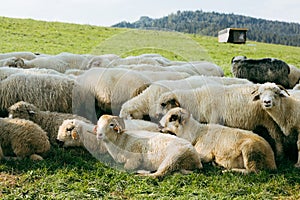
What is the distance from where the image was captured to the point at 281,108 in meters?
6.68

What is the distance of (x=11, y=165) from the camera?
5863 mm

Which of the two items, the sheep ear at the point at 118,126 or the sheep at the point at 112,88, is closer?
the sheep ear at the point at 118,126

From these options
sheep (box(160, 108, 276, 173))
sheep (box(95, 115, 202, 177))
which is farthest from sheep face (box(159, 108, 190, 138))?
sheep (box(95, 115, 202, 177))

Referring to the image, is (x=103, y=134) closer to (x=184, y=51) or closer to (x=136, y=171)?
(x=136, y=171)

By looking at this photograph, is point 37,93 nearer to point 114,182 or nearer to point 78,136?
point 78,136

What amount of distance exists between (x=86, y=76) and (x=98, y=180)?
3706 millimetres

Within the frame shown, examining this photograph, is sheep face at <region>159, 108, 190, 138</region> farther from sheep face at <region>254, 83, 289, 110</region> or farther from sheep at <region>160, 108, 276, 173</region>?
sheep face at <region>254, 83, 289, 110</region>

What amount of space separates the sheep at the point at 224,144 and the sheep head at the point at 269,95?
555mm

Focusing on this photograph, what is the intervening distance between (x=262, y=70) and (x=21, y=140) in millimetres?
8476

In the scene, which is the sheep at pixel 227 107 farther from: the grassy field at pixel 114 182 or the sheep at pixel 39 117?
the sheep at pixel 39 117

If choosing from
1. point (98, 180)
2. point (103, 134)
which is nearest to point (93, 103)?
point (103, 134)

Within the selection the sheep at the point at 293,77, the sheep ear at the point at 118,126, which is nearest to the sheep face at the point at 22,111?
the sheep ear at the point at 118,126

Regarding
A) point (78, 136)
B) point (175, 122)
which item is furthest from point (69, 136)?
point (175, 122)

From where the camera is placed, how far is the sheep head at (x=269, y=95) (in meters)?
6.57
